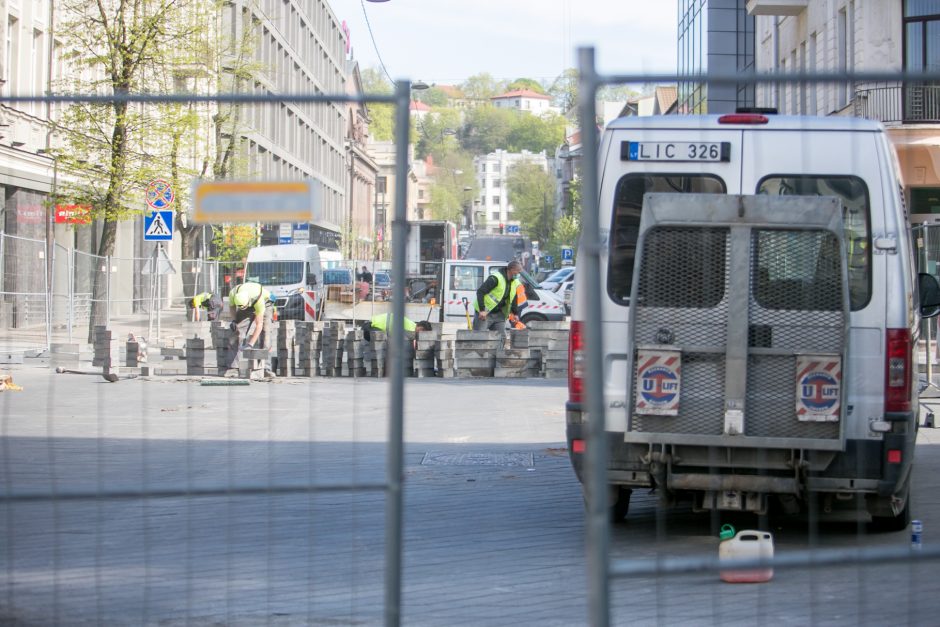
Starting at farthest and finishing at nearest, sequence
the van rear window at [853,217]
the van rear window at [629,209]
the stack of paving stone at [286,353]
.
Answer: the stack of paving stone at [286,353] < the van rear window at [629,209] < the van rear window at [853,217]

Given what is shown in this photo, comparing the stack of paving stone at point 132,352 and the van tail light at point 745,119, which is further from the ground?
the van tail light at point 745,119

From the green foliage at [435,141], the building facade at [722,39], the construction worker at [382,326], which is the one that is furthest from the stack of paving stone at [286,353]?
the green foliage at [435,141]

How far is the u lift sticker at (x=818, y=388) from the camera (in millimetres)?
6605

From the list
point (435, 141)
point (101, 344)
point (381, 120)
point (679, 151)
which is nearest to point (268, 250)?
point (381, 120)

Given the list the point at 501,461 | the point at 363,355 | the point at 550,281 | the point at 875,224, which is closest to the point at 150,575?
the point at 875,224

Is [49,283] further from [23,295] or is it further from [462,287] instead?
[462,287]

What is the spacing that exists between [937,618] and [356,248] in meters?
3.13

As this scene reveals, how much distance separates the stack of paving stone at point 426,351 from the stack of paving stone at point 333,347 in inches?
49.4

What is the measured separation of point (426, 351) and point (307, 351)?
1.98 metres

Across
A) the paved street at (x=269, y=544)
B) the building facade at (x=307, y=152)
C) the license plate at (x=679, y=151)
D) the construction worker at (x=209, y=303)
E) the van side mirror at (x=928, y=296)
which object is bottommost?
the paved street at (x=269, y=544)

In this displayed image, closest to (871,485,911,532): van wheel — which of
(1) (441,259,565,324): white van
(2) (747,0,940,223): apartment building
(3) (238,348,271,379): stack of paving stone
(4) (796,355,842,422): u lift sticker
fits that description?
(4) (796,355,842,422): u lift sticker

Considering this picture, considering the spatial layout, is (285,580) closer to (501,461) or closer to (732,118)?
(732,118)

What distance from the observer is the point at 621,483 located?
279 inches

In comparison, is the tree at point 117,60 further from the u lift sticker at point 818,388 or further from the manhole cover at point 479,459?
the u lift sticker at point 818,388
